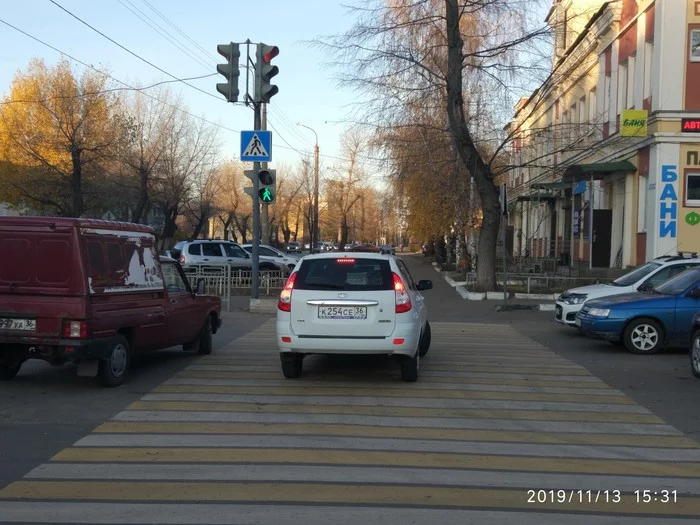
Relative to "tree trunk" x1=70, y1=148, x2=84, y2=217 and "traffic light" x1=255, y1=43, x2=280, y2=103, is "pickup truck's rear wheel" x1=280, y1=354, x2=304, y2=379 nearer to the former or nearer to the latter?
"traffic light" x1=255, y1=43, x2=280, y2=103

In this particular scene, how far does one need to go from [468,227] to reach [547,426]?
1064 inches

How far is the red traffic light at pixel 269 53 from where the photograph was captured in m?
17.4

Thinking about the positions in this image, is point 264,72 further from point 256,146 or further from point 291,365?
point 291,365

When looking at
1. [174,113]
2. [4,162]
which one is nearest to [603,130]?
[174,113]

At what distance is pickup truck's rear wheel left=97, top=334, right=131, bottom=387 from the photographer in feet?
28.8

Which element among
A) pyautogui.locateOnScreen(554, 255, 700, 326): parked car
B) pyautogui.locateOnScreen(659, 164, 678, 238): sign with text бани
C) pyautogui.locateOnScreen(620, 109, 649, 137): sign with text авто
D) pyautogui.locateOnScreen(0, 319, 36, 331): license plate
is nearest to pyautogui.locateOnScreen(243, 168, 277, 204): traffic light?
pyautogui.locateOnScreen(554, 255, 700, 326): parked car

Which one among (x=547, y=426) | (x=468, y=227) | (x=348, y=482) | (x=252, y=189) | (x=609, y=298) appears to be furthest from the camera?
(x=468, y=227)

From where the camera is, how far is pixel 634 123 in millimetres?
23500

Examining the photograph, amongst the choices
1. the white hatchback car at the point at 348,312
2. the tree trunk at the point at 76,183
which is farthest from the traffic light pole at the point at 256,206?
the tree trunk at the point at 76,183

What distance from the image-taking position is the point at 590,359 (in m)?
12.1

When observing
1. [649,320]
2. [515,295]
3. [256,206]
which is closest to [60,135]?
[256,206]

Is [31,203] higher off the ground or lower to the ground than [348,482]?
higher

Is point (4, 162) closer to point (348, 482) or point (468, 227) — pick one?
point (468, 227)

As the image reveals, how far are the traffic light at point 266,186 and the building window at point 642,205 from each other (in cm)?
1348
